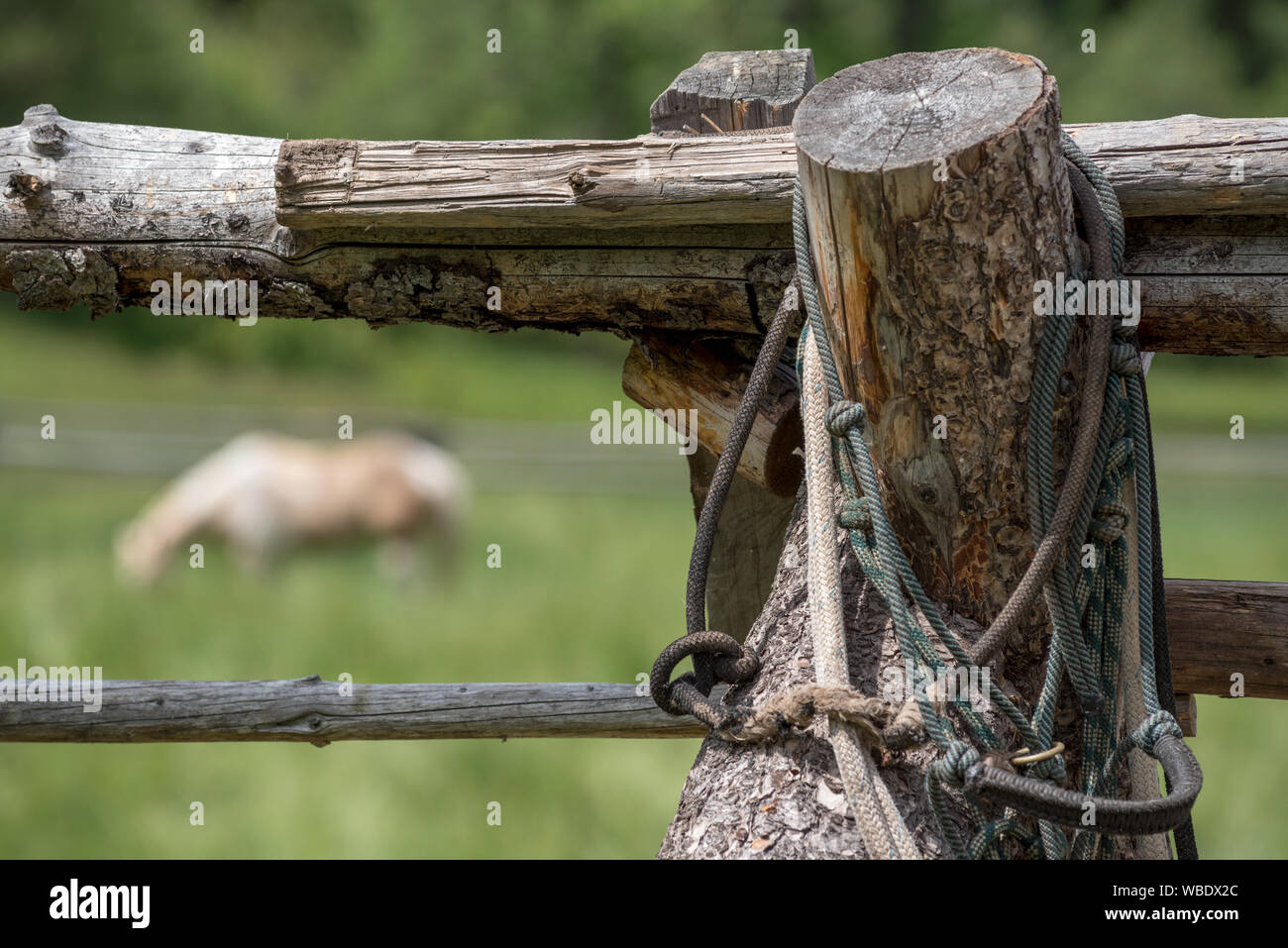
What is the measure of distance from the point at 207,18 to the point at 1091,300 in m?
18.1

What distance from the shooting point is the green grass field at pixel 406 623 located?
607cm

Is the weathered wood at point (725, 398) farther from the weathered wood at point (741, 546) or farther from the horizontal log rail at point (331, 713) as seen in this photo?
the horizontal log rail at point (331, 713)

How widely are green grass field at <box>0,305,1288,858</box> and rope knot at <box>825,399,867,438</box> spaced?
4.97 metres

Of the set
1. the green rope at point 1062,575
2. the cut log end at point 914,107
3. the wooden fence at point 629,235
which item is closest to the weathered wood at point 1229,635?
the wooden fence at point 629,235

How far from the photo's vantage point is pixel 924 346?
944mm

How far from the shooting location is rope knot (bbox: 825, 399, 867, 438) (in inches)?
39.2

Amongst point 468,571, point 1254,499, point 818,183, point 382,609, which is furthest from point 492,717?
point 1254,499

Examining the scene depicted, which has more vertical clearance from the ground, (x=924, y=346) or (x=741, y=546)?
(x=924, y=346)

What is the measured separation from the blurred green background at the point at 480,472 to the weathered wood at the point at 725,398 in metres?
4.74

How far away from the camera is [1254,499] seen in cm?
1271

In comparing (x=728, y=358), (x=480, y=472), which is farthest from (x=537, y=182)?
(x=480, y=472)

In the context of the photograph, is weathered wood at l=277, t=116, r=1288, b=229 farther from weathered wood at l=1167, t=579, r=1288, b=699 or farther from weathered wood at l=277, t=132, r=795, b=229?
weathered wood at l=1167, t=579, r=1288, b=699

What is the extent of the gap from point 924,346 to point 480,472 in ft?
42.1

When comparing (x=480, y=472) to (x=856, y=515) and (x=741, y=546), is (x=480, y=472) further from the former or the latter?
(x=856, y=515)
